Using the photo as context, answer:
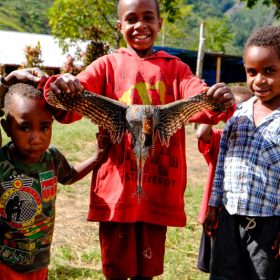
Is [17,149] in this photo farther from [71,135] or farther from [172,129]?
[71,135]

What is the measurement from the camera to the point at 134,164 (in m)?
2.40

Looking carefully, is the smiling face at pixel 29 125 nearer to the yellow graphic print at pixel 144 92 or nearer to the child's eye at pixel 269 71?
the yellow graphic print at pixel 144 92

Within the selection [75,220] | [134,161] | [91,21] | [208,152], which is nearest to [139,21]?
[134,161]

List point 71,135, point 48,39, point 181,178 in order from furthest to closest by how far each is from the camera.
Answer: point 48,39
point 71,135
point 181,178

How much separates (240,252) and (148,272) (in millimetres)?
583

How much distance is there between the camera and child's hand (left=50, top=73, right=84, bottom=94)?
6.40 feet

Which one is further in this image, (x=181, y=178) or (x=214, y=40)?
(x=214, y=40)

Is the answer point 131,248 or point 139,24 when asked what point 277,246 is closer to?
point 131,248

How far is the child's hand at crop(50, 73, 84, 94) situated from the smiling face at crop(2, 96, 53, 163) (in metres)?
0.31

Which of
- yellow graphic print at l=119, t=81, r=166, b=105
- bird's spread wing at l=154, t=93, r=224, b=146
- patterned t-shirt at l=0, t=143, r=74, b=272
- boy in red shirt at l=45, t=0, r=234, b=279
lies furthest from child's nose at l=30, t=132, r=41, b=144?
bird's spread wing at l=154, t=93, r=224, b=146

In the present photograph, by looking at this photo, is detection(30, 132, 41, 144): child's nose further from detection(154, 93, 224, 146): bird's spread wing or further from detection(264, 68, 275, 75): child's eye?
detection(264, 68, 275, 75): child's eye

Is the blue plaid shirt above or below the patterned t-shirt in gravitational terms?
above

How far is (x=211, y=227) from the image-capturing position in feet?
8.61

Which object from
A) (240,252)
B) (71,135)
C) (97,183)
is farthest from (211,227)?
(71,135)
